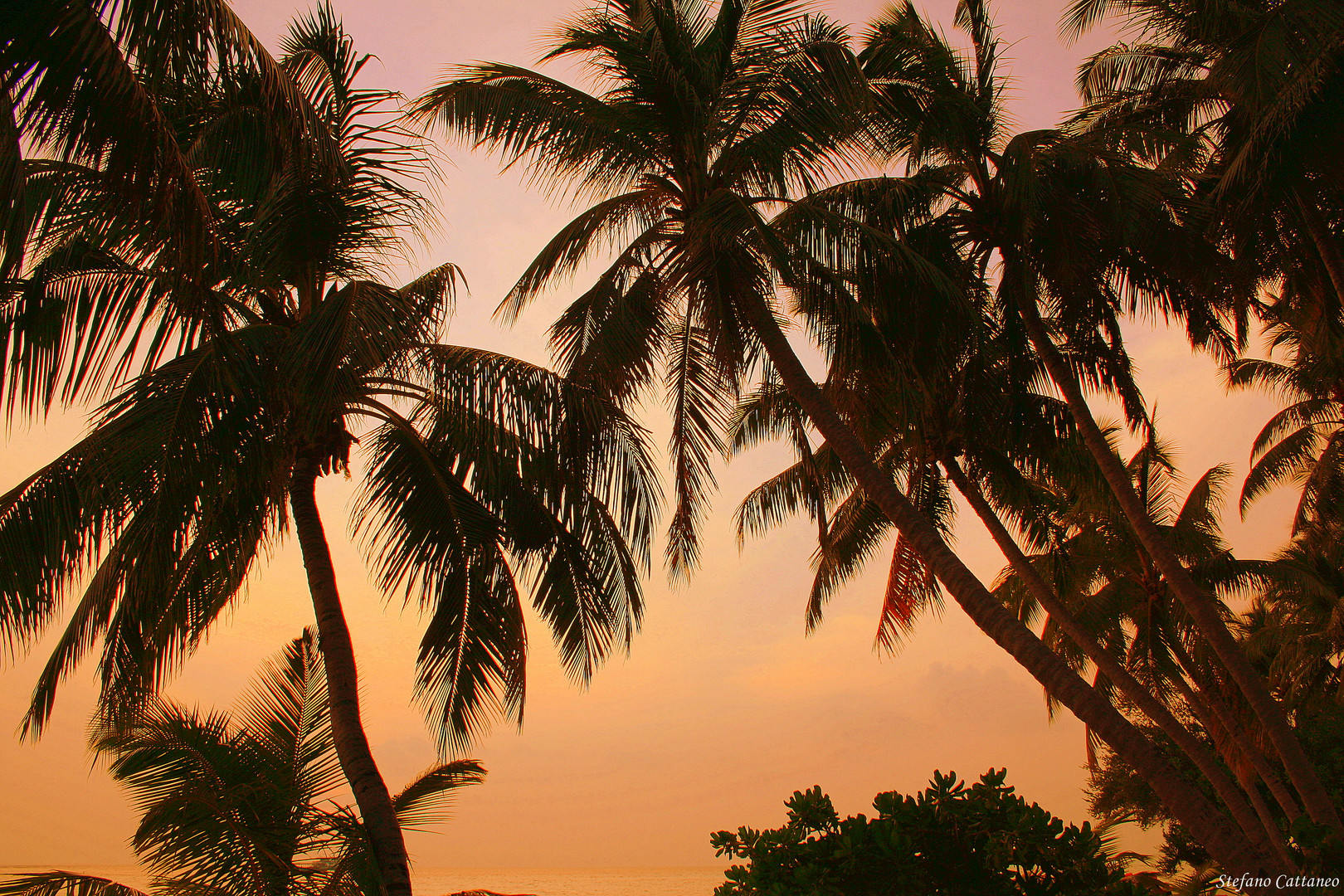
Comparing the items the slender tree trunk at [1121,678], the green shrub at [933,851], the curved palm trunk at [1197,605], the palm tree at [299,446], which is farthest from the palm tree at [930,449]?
the green shrub at [933,851]

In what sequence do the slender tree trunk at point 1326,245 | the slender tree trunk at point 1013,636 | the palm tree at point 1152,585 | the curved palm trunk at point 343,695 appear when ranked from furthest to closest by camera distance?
the palm tree at point 1152,585, the slender tree trunk at point 1326,245, the curved palm trunk at point 343,695, the slender tree trunk at point 1013,636

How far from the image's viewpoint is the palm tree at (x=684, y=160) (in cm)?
733

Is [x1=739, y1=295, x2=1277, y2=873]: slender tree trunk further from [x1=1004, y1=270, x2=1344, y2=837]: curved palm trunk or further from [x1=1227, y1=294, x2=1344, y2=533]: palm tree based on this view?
[x1=1227, y1=294, x2=1344, y2=533]: palm tree

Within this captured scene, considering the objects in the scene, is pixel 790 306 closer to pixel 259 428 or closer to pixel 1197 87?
pixel 1197 87

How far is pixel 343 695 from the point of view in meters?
6.51

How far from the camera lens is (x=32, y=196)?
5230 millimetres

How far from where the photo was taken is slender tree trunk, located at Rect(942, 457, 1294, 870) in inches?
349

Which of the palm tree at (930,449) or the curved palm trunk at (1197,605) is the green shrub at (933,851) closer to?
the palm tree at (930,449)

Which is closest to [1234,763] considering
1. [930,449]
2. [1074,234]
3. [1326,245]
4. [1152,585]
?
[1152,585]

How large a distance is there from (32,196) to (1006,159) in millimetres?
7968

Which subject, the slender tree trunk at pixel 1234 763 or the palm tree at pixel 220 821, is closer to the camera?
the palm tree at pixel 220 821

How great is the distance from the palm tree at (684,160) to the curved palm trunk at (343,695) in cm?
263

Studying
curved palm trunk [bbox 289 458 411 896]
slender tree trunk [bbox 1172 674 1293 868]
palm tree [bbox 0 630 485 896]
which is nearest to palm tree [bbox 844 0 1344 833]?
slender tree trunk [bbox 1172 674 1293 868]

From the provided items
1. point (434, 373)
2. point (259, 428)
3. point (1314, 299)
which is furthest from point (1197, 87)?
point (259, 428)
